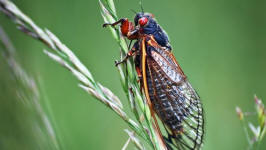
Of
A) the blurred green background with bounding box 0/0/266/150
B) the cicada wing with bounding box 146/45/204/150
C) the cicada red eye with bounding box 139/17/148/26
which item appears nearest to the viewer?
the cicada wing with bounding box 146/45/204/150

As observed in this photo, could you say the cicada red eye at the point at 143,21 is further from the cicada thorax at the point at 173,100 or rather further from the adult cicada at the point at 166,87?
the cicada thorax at the point at 173,100

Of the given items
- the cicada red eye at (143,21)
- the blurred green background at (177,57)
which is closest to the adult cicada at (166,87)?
the cicada red eye at (143,21)

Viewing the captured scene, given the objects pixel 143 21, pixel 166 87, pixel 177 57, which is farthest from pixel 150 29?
pixel 177 57

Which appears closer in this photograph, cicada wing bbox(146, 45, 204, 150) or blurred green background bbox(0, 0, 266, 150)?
cicada wing bbox(146, 45, 204, 150)

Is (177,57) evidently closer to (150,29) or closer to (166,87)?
(150,29)

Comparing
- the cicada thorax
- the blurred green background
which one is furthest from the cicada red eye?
the blurred green background

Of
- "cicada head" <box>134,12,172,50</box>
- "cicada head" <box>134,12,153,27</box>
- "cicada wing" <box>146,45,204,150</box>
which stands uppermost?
"cicada head" <box>134,12,153,27</box>

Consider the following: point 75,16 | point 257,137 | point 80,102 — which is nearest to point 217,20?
point 75,16

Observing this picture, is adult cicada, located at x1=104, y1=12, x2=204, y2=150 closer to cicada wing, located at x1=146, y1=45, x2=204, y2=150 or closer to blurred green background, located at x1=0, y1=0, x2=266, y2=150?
cicada wing, located at x1=146, y1=45, x2=204, y2=150
